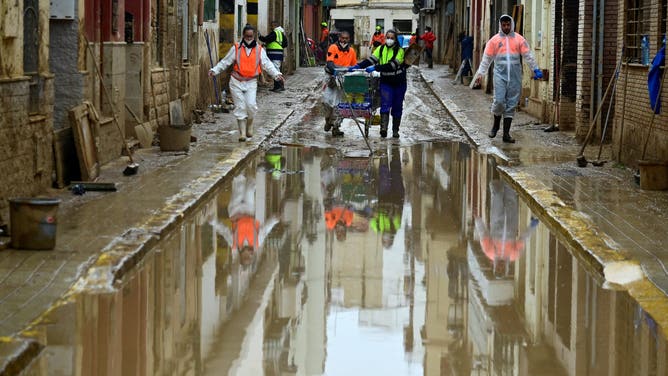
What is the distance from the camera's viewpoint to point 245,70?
20.8 metres

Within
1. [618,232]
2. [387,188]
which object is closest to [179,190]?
[387,188]

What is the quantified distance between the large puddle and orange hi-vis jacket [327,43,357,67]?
10.5 metres

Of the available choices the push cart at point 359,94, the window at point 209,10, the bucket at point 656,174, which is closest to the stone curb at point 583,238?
the bucket at point 656,174

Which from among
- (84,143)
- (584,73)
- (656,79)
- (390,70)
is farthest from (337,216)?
(390,70)

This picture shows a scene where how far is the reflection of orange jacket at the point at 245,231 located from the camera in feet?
37.6

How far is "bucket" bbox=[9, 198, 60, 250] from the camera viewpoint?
33.4 ft

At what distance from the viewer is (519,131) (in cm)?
2355

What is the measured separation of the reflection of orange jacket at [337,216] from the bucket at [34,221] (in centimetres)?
296

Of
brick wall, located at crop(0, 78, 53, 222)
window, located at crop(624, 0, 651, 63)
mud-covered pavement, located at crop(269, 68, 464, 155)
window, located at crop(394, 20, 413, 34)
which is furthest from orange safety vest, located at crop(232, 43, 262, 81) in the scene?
window, located at crop(394, 20, 413, 34)

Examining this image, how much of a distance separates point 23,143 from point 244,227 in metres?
2.26

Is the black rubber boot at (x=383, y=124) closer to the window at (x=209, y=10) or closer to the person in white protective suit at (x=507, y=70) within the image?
the person in white protective suit at (x=507, y=70)

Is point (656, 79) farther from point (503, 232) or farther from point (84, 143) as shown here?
point (84, 143)

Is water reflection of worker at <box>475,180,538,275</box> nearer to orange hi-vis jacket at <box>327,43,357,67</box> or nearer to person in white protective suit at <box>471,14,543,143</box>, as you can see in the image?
person in white protective suit at <box>471,14,543,143</box>

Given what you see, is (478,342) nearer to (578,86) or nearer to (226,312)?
(226,312)
